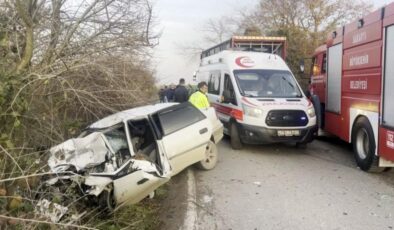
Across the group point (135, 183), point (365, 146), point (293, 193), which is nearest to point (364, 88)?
point (365, 146)

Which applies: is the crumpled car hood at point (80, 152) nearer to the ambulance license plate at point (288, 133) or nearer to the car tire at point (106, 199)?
the car tire at point (106, 199)

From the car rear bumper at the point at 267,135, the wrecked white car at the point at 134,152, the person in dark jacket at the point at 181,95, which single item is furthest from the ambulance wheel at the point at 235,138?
the person in dark jacket at the point at 181,95

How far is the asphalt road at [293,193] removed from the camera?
591 cm

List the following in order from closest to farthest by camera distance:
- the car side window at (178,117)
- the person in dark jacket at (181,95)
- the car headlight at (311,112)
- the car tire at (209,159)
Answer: the car side window at (178,117)
the car tire at (209,159)
the car headlight at (311,112)
the person in dark jacket at (181,95)

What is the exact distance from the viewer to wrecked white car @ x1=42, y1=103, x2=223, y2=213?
5.92m

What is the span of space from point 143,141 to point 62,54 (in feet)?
6.62

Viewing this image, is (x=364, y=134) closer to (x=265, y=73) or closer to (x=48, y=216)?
(x=265, y=73)

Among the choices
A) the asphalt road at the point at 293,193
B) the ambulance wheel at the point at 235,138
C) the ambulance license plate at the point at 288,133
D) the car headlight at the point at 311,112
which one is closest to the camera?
the asphalt road at the point at 293,193

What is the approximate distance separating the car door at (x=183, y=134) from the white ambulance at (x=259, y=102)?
2042 mm

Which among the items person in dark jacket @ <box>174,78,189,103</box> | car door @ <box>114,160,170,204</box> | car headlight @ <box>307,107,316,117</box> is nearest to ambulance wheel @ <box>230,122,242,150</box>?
car headlight @ <box>307,107,316,117</box>

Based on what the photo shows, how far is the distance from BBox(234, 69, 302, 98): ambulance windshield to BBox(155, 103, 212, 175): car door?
2.74 metres

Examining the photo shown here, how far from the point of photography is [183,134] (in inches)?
313

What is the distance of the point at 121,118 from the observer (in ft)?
24.1

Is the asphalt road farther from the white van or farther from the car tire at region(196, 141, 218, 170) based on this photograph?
the white van
